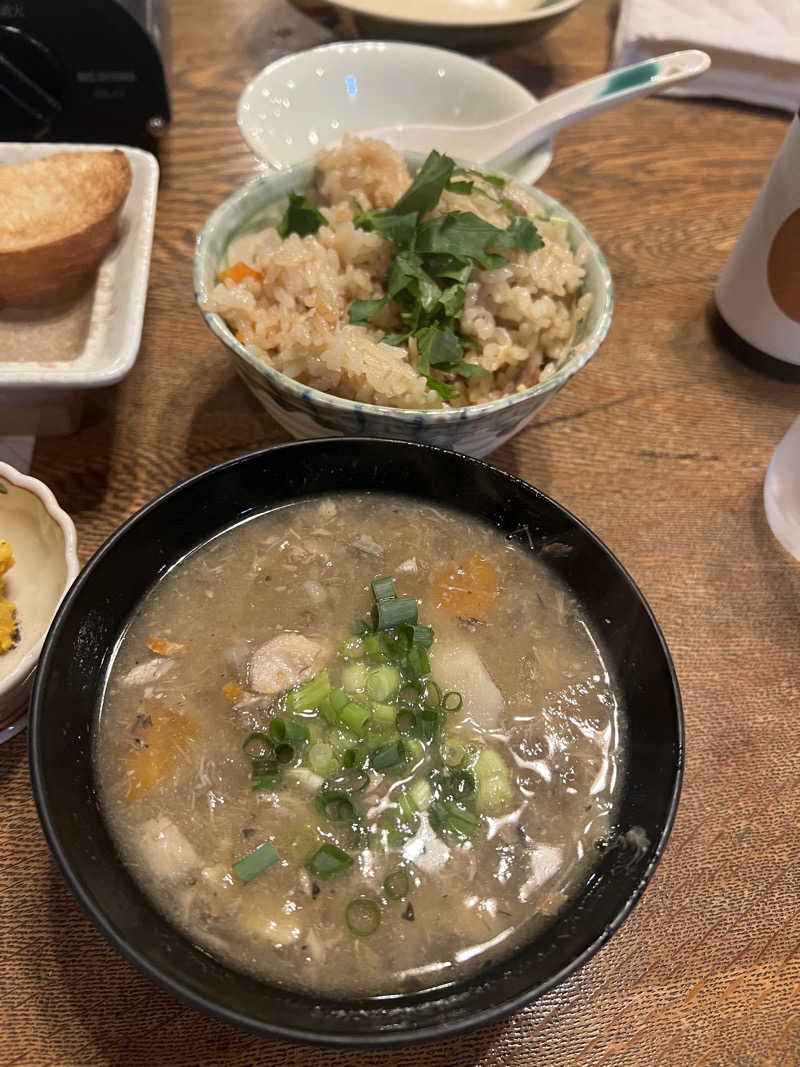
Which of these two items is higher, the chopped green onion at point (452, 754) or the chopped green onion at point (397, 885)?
the chopped green onion at point (452, 754)

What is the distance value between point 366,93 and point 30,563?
192 cm

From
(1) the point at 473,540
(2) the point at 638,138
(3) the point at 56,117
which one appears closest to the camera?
(1) the point at 473,540

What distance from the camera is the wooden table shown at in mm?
1243

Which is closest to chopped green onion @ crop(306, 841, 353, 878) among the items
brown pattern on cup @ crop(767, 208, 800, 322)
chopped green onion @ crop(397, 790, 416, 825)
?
chopped green onion @ crop(397, 790, 416, 825)

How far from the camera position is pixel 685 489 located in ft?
6.39

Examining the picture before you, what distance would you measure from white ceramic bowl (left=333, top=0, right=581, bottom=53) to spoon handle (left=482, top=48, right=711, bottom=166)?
62 centimetres

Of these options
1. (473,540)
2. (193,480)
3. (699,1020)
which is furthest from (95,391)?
(699,1020)

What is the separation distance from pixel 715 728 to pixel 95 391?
161 cm

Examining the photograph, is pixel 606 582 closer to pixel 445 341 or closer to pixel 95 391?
pixel 445 341

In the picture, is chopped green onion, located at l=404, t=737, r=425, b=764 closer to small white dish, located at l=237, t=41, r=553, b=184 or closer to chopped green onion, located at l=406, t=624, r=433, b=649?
chopped green onion, located at l=406, t=624, r=433, b=649

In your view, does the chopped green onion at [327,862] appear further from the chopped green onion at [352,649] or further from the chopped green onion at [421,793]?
the chopped green onion at [352,649]

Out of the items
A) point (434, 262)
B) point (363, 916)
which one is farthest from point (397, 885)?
point (434, 262)

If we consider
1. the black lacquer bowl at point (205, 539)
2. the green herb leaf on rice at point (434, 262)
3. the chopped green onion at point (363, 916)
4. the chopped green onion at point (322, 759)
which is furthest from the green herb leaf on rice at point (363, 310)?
the chopped green onion at point (363, 916)

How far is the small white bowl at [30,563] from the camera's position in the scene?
1.40 m
